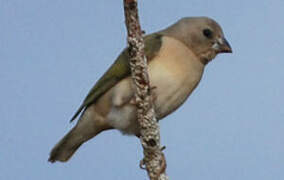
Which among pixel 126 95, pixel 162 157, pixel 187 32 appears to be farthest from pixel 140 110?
pixel 187 32

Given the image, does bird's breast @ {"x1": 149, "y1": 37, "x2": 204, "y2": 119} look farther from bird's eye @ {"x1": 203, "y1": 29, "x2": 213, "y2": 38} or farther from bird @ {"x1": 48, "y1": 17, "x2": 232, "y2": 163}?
bird's eye @ {"x1": 203, "y1": 29, "x2": 213, "y2": 38}

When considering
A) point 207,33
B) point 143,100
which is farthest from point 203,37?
point 143,100

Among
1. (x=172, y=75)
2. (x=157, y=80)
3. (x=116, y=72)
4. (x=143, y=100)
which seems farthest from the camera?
(x=116, y=72)

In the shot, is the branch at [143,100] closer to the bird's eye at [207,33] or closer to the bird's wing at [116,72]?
the bird's wing at [116,72]

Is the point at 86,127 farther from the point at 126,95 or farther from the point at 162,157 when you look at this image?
the point at 162,157

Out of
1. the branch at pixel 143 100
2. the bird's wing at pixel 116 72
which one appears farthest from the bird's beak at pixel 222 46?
the branch at pixel 143 100

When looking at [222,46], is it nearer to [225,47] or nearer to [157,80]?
[225,47]

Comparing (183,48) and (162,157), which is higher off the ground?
(183,48)
